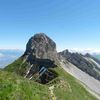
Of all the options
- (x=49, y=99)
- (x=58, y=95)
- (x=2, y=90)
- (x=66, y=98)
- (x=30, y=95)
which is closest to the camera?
(x=2, y=90)

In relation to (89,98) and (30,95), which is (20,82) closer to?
(30,95)

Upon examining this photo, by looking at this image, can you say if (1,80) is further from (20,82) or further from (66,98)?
(66,98)

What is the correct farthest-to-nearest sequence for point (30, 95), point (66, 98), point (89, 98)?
1. point (89, 98)
2. point (66, 98)
3. point (30, 95)

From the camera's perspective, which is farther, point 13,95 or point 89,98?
point 89,98

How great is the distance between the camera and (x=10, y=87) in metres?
69.4

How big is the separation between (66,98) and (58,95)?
10.7 meters

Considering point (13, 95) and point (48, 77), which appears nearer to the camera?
point (13, 95)

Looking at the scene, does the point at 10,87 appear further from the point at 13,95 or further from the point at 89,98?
the point at 89,98

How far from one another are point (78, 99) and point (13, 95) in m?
77.8

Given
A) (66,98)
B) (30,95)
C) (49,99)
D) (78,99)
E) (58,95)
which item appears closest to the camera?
(30,95)

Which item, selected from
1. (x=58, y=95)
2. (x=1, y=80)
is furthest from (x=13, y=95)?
(x=58, y=95)

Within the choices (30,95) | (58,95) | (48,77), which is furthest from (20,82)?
(48,77)

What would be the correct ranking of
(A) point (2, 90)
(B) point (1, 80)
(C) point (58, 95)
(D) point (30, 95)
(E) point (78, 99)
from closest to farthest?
1. (A) point (2, 90)
2. (B) point (1, 80)
3. (D) point (30, 95)
4. (C) point (58, 95)
5. (E) point (78, 99)

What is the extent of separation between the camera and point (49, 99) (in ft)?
299
